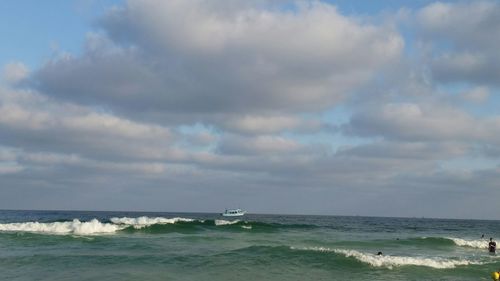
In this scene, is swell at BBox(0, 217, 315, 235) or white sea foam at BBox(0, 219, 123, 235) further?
swell at BBox(0, 217, 315, 235)

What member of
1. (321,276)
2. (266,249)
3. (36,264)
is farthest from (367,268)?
(36,264)

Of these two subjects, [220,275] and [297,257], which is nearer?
[220,275]

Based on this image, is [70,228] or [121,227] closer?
[70,228]

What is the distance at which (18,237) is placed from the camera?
37312 mm

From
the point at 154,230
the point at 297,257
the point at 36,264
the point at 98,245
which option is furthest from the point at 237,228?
the point at 36,264

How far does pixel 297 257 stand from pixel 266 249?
2.72m

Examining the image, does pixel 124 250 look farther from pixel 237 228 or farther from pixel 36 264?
pixel 237 228

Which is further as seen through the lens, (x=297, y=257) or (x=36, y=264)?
(x=297, y=257)

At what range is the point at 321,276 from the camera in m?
22.9

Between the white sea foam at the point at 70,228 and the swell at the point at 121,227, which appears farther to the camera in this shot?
the swell at the point at 121,227

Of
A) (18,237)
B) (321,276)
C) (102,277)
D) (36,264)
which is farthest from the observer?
(18,237)

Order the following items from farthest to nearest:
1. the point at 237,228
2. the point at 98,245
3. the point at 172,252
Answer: the point at 237,228 → the point at 98,245 → the point at 172,252

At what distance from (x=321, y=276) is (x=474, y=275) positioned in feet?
25.6

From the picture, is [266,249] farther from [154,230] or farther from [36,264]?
[154,230]
